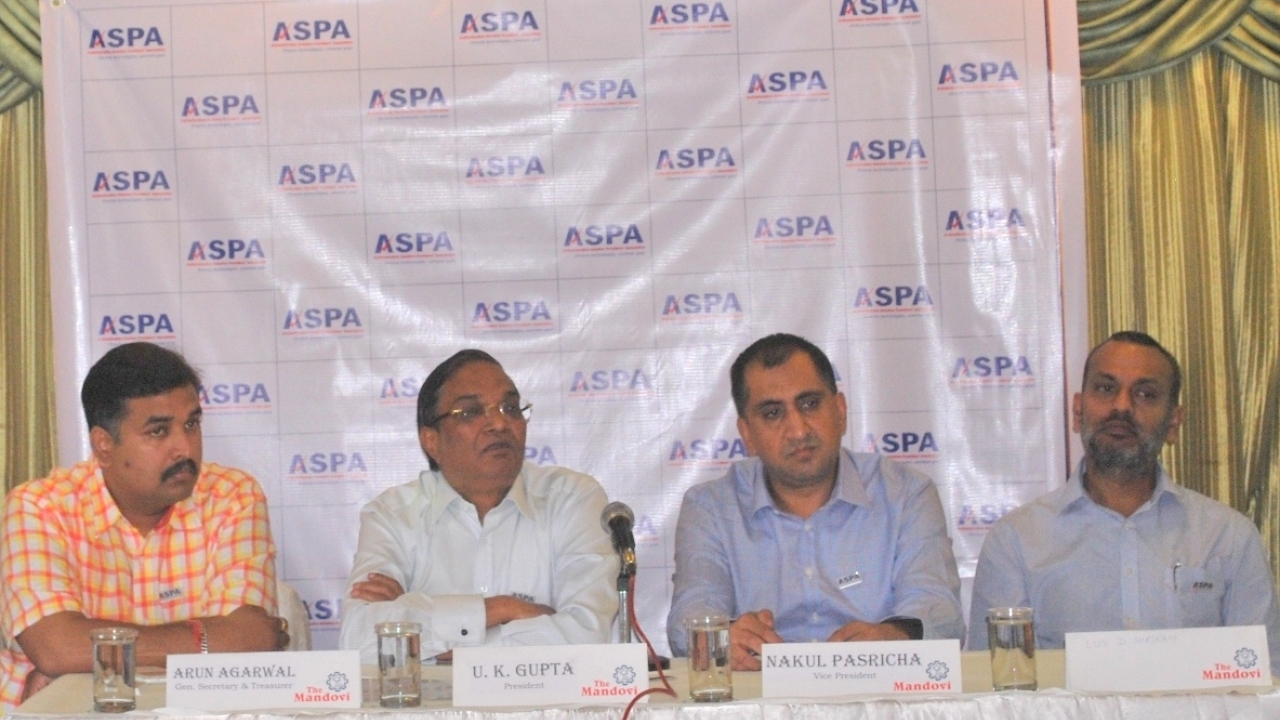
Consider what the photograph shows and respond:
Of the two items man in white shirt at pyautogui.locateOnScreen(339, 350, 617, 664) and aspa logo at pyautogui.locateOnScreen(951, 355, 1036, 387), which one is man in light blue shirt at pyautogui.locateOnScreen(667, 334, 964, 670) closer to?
man in white shirt at pyautogui.locateOnScreen(339, 350, 617, 664)

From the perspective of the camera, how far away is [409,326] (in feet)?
15.9

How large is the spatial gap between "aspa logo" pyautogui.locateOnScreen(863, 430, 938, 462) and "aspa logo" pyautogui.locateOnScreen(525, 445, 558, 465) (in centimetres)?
108

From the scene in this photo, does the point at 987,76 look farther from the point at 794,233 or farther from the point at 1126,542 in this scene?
the point at 1126,542

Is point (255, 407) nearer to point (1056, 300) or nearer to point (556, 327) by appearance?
point (556, 327)

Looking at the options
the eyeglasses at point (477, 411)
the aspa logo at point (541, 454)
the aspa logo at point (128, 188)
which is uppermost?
the aspa logo at point (128, 188)

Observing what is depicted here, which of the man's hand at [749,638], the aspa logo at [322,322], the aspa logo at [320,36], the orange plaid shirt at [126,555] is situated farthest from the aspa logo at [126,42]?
the man's hand at [749,638]

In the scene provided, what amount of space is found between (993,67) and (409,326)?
219cm

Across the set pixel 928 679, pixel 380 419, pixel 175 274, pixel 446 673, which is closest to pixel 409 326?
pixel 380 419

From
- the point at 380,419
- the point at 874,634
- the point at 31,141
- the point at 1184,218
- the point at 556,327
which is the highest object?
the point at 31,141

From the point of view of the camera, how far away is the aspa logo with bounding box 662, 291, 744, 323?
4.79 metres

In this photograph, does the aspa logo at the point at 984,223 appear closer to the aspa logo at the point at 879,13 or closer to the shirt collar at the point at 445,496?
the aspa logo at the point at 879,13

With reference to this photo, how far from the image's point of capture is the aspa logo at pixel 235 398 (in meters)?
4.81

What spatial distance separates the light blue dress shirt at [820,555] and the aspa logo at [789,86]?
59.5 inches

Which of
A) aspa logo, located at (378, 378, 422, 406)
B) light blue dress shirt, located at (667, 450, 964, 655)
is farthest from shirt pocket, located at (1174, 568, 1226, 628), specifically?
aspa logo, located at (378, 378, 422, 406)
